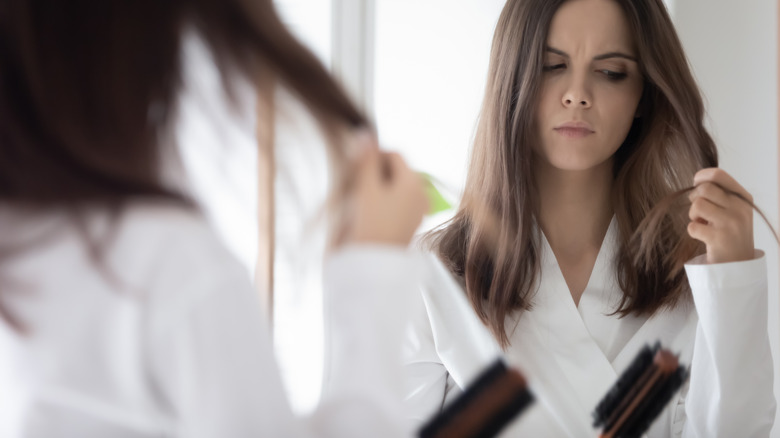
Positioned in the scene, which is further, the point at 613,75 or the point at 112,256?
the point at 613,75

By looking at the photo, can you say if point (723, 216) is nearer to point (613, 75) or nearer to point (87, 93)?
point (613, 75)

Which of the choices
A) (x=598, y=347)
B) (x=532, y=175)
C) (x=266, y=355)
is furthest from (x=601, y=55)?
(x=266, y=355)

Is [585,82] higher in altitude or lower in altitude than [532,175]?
higher

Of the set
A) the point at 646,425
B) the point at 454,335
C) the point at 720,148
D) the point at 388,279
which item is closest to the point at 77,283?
the point at 388,279

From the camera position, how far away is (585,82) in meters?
0.94

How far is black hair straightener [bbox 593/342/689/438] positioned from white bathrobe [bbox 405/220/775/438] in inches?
8.9

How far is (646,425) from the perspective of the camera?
662 millimetres

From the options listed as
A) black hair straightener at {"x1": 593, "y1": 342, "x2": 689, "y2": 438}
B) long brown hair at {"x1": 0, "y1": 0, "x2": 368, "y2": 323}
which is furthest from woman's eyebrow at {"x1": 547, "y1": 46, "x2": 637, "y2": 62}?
long brown hair at {"x1": 0, "y1": 0, "x2": 368, "y2": 323}

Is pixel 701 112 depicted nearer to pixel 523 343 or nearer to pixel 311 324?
pixel 523 343

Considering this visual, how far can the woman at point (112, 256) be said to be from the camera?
37 centimetres

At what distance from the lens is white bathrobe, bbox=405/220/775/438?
2.77 ft

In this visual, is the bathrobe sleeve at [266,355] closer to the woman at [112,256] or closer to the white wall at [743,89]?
the woman at [112,256]

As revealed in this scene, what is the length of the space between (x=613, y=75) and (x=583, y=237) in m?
0.25

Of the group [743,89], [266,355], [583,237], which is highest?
[743,89]
